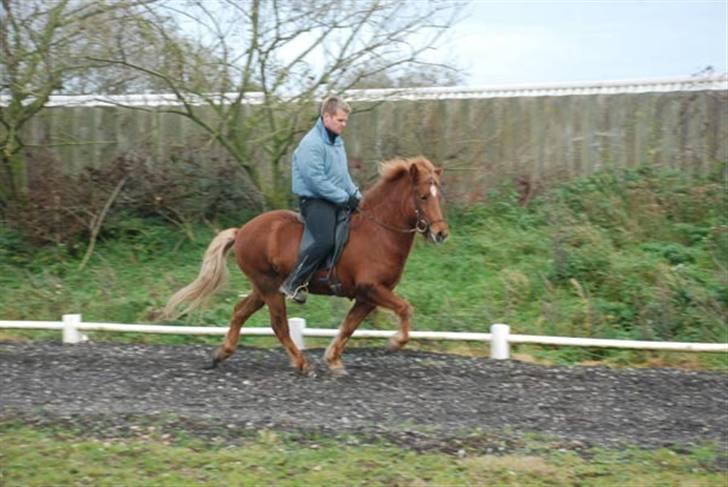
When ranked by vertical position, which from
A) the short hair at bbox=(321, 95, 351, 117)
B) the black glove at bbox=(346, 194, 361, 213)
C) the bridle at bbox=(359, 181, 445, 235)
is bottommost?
the bridle at bbox=(359, 181, 445, 235)

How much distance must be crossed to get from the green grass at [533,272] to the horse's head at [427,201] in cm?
230

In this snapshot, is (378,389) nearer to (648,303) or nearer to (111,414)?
(111,414)

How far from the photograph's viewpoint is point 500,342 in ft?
35.3

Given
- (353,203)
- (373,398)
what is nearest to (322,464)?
(373,398)

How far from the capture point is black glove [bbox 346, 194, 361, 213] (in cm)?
1000


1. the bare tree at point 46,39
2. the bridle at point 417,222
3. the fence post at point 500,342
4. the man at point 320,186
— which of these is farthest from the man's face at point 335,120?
the bare tree at point 46,39

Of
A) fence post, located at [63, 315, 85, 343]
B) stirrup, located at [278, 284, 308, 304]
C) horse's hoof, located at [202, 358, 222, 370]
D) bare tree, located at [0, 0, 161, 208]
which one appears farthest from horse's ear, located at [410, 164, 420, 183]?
bare tree, located at [0, 0, 161, 208]

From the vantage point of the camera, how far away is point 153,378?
979 cm

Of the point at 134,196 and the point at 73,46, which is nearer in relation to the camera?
the point at 73,46

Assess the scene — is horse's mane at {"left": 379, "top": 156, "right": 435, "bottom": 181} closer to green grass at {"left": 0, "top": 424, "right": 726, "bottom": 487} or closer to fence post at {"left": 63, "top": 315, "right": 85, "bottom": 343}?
green grass at {"left": 0, "top": 424, "right": 726, "bottom": 487}

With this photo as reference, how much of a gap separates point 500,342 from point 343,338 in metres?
1.71

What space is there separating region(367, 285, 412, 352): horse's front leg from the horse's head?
2.10 feet

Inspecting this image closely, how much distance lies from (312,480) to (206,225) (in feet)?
30.1

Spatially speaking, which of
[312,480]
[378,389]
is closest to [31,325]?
[378,389]
